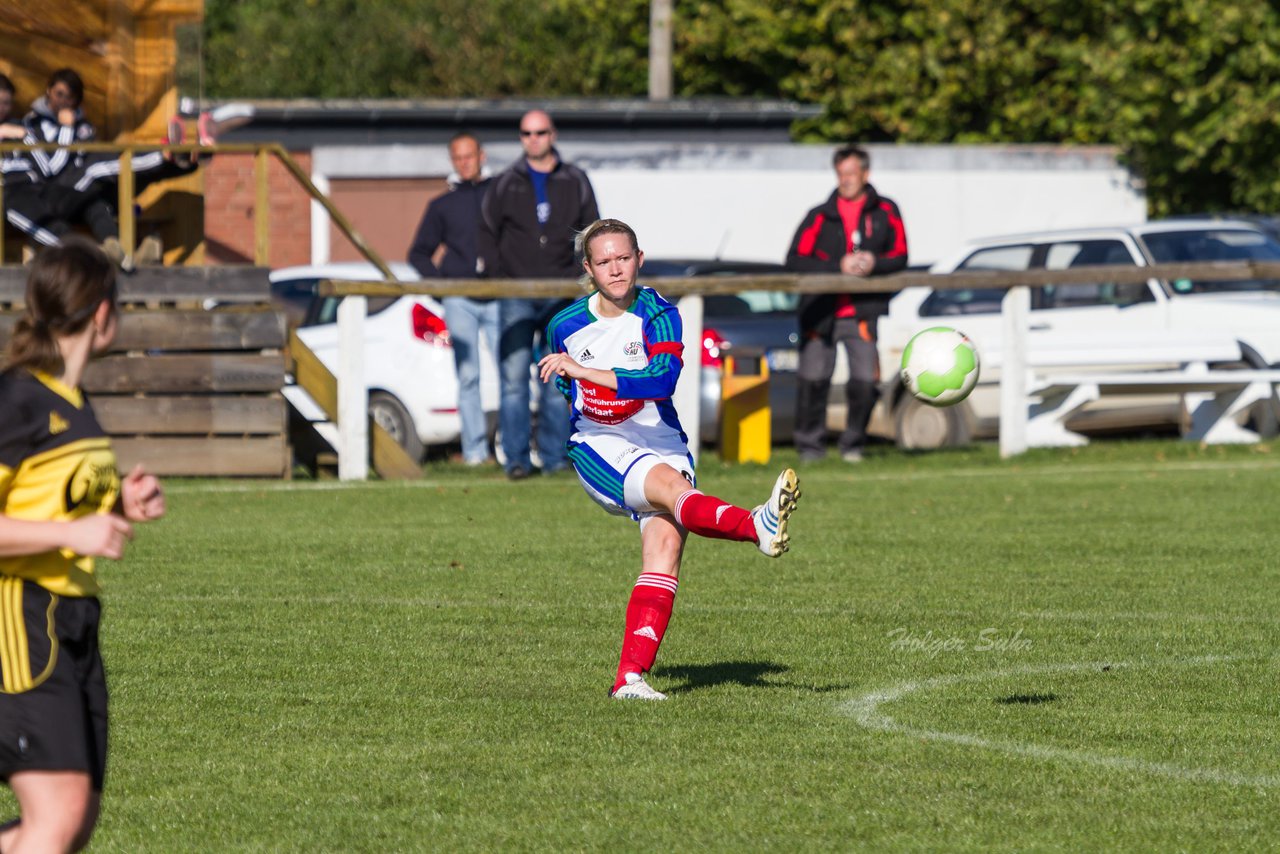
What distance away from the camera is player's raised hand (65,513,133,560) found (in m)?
4.04

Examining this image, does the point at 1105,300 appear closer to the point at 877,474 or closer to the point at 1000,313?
the point at 1000,313

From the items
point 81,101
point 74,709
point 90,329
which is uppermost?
point 81,101

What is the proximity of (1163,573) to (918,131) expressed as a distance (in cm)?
2821

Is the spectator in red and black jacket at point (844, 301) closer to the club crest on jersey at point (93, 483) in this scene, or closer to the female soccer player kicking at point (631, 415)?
the female soccer player kicking at point (631, 415)

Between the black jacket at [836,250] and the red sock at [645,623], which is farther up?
the black jacket at [836,250]

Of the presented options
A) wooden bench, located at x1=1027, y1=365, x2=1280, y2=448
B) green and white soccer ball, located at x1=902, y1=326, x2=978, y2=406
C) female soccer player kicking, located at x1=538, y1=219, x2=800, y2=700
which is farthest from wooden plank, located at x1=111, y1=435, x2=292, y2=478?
female soccer player kicking, located at x1=538, y1=219, x2=800, y2=700

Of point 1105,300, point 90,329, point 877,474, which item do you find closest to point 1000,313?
point 1105,300

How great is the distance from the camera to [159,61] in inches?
663

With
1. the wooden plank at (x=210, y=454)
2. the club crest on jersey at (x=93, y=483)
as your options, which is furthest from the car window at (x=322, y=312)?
the club crest on jersey at (x=93, y=483)

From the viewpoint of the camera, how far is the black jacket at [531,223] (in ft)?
46.6

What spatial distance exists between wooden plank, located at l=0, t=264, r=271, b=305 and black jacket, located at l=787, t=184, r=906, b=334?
4003mm

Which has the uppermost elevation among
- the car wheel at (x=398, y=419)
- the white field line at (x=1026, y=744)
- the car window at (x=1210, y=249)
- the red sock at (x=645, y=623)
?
the car window at (x=1210, y=249)

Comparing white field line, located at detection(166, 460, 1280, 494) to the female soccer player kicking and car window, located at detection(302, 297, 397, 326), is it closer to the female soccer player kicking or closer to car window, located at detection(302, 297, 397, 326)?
car window, located at detection(302, 297, 397, 326)

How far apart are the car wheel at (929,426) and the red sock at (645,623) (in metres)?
10.2
